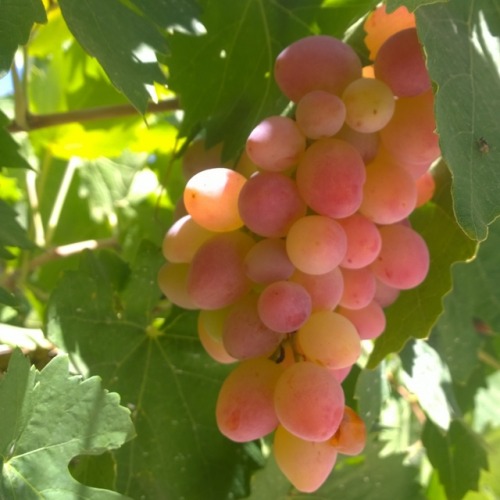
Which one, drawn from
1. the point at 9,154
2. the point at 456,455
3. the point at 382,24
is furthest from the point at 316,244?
the point at 456,455

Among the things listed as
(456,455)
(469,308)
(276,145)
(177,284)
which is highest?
(276,145)

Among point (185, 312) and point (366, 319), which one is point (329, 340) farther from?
point (185, 312)

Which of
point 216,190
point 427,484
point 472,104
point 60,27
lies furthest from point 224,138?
point 427,484

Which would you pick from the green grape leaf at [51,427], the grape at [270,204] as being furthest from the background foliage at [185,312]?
the grape at [270,204]

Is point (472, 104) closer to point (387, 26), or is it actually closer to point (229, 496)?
point (387, 26)

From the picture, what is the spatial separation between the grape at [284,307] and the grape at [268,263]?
0.01 metres

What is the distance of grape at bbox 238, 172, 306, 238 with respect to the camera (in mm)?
604

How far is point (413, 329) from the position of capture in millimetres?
701

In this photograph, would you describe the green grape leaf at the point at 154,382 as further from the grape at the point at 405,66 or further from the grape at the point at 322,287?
the grape at the point at 405,66

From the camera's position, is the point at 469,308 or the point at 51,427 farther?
the point at 469,308

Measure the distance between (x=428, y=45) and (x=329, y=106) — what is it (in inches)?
3.2

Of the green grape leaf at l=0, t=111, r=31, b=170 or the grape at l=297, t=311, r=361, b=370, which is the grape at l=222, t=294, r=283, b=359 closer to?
the grape at l=297, t=311, r=361, b=370

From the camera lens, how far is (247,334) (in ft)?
1.98

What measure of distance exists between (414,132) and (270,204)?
0.41ft
